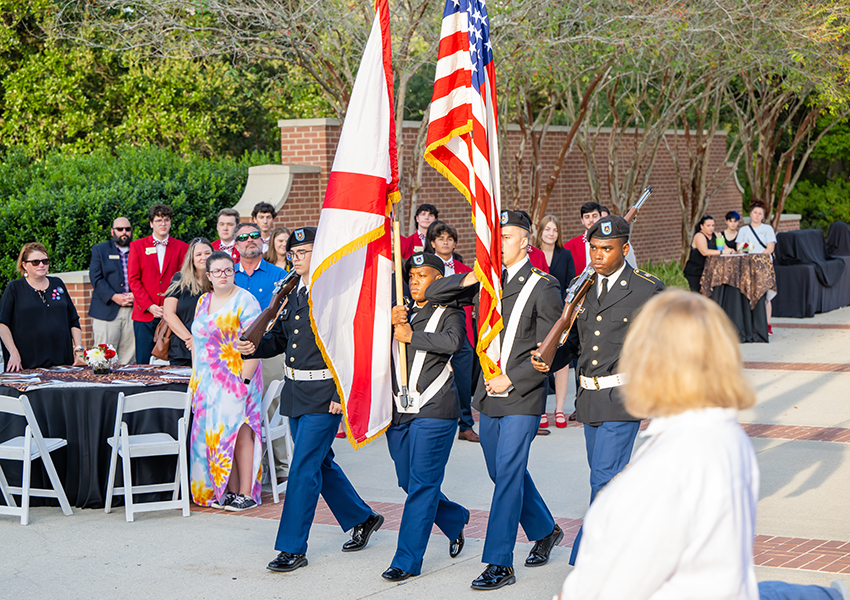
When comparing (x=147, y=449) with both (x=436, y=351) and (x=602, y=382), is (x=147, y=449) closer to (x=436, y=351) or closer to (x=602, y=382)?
(x=436, y=351)

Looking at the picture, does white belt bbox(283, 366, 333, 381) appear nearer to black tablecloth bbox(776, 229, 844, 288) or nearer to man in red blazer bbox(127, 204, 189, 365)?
man in red blazer bbox(127, 204, 189, 365)

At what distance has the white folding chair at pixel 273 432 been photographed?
24.1 feet

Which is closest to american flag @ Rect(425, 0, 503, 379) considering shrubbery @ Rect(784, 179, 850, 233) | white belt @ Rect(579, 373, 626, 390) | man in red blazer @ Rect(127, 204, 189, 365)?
white belt @ Rect(579, 373, 626, 390)

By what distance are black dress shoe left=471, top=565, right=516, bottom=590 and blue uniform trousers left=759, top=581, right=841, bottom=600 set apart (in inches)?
95.2

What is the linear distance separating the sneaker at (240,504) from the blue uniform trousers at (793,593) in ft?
15.5

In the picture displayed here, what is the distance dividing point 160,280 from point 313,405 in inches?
185

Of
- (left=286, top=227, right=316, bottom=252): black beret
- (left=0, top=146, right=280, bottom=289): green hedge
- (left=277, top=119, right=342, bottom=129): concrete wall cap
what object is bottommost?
(left=286, top=227, right=316, bottom=252): black beret

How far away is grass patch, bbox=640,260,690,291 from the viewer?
807 inches

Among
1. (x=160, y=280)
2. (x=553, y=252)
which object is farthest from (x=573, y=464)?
(x=160, y=280)

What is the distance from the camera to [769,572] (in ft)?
17.1

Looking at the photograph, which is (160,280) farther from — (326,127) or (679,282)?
(679,282)

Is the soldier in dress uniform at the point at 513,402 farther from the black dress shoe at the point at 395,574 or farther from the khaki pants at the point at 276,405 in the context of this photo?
the khaki pants at the point at 276,405

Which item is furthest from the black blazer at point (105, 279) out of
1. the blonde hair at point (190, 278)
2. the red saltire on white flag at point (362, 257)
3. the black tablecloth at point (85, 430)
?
the red saltire on white flag at point (362, 257)

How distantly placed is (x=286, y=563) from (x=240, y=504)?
1519mm
